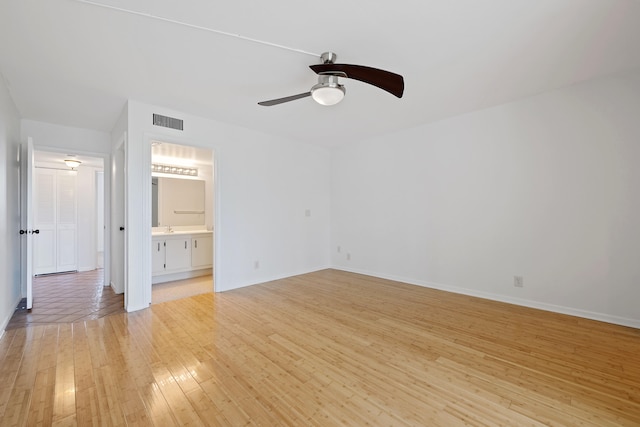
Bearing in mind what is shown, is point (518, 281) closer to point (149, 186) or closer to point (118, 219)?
point (149, 186)

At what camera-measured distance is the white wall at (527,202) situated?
9.23 feet

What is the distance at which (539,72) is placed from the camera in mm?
2703

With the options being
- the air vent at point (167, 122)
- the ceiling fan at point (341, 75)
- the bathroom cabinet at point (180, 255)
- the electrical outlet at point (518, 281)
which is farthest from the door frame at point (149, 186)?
the electrical outlet at point (518, 281)

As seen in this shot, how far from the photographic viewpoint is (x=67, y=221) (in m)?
5.64

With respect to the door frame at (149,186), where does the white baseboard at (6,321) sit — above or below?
below

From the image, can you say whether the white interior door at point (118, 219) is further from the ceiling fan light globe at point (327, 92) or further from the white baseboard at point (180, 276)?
the ceiling fan light globe at point (327, 92)

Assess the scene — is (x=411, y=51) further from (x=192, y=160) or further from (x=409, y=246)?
(x=192, y=160)

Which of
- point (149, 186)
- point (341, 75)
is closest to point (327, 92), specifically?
point (341, 75)

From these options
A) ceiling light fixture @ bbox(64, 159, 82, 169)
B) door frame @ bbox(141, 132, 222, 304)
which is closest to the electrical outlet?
door frame @ bbox(141, 132, 222, 304)

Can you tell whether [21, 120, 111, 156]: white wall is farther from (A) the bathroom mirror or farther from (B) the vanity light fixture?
(A) the bathroom mirror

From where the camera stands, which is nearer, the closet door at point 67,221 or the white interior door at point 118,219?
the white interior door at point 118,219

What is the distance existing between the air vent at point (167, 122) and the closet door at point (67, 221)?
3962 mm

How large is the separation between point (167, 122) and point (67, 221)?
4.20 metres

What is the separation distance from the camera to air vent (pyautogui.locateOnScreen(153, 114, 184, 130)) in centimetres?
340
